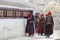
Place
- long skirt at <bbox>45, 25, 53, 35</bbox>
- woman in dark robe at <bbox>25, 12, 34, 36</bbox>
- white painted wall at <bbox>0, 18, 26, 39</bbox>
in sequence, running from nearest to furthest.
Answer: white painted wall at <bbox>0, 18, 26, 39</bbox>, long skirt at <bbox>45, 25, 53, 35</bbox>, woman in dark robe at <bbox>25, 12, 34, 36</bbox>

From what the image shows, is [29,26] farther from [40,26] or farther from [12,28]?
[12,28]

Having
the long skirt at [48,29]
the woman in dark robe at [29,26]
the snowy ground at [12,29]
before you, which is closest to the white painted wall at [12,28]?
the snowy ground at [12,29]

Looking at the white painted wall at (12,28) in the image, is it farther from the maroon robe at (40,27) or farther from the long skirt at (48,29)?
the long skirt at (48,29)

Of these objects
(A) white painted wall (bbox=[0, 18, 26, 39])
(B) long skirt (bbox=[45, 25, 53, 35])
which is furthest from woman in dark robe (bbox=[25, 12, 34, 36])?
(B) long skirt (bbox=[45, 25, 53, 35])

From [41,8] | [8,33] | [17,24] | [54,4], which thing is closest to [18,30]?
[17,24]

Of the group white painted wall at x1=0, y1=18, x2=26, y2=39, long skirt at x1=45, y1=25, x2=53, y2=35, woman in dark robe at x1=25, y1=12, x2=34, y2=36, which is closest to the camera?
white painted wall at x1=0, y1=18, x2=26, y2=39

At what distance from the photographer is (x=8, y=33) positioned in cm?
1088

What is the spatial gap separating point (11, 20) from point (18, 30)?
90 cm

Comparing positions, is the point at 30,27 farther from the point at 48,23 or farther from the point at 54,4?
the point at 54,4

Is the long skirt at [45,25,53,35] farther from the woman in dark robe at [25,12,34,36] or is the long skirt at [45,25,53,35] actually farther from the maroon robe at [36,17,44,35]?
the woman in dark robe at [25,12,34,36]

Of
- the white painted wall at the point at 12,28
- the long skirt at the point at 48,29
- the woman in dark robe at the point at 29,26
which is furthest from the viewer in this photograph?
the woman in dark robe at the point at 29,26

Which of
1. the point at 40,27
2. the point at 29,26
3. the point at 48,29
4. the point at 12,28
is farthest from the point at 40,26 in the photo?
the point at 12,28

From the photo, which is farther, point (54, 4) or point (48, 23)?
point (54, 4)

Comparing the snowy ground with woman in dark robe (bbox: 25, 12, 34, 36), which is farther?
woman in dark robe (bbox: 25, 12, 34, 36)
